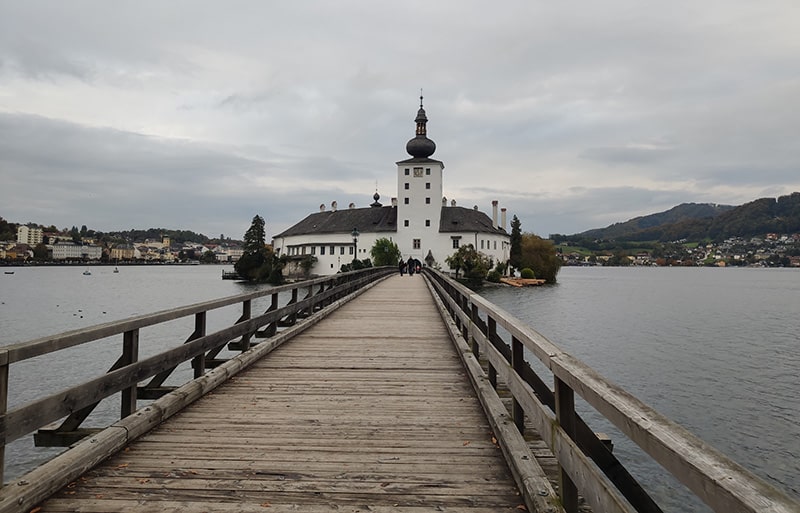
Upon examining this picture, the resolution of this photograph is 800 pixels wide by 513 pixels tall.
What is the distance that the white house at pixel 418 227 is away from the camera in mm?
76812

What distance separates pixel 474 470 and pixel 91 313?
4228 centimetres

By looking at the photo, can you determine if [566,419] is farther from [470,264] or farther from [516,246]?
[516,246]

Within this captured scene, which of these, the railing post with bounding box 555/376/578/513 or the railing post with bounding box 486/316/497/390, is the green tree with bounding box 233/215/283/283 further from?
the railing post with bounding box 555/376/578/513

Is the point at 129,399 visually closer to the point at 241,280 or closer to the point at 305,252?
the point at 305,252

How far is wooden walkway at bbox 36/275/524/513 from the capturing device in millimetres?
3268

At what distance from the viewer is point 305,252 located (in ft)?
274

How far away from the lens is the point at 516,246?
269ft

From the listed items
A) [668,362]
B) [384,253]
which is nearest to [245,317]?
[668,362]

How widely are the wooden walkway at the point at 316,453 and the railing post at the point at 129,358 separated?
0.38m

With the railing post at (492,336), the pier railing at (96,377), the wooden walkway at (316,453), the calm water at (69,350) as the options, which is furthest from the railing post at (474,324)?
the calm water at (69,350)

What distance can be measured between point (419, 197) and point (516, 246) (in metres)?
17.2

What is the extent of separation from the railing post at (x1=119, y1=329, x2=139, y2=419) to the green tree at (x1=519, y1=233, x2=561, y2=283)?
79.7 m

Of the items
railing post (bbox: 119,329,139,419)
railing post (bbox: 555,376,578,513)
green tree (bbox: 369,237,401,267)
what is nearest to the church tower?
green tree (bbox: 369,237,401,267)

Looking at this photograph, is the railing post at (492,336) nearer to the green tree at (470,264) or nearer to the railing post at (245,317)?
the railing post at (245,317)
